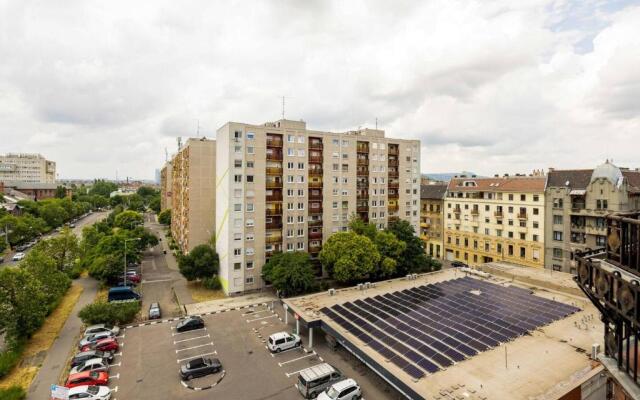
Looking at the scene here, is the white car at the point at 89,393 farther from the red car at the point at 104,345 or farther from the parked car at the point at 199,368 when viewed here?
the red car at the point at 104,345

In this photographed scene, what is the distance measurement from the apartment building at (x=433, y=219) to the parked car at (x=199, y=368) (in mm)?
57581

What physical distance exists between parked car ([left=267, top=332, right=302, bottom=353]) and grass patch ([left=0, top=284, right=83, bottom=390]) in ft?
63.6

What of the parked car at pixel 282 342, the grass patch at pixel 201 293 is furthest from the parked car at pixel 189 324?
the parked car at pixel 282 342

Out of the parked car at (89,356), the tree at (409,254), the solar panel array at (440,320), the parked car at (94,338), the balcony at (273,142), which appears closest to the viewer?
the solar panel array at (440,320)

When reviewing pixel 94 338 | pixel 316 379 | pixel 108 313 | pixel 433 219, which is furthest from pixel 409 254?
pixel 94 338

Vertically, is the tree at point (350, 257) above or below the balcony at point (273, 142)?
below

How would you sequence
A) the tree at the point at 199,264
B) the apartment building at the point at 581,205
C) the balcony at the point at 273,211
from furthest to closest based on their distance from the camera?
the balcony at the point at 273,211 → the tree at the point at 199,264 → the apartment building at the point at 581,205

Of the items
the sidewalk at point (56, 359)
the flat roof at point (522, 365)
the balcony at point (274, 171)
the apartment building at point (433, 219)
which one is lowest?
the sidewalk at point (56, 359)

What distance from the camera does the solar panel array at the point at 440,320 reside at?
2548 centimetres

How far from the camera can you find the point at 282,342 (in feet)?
107

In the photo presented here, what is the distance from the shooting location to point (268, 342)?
3375cm

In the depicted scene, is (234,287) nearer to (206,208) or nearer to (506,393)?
(206,208)

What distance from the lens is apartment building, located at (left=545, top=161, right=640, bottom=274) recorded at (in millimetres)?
50500

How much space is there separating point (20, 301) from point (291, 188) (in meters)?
34.4
